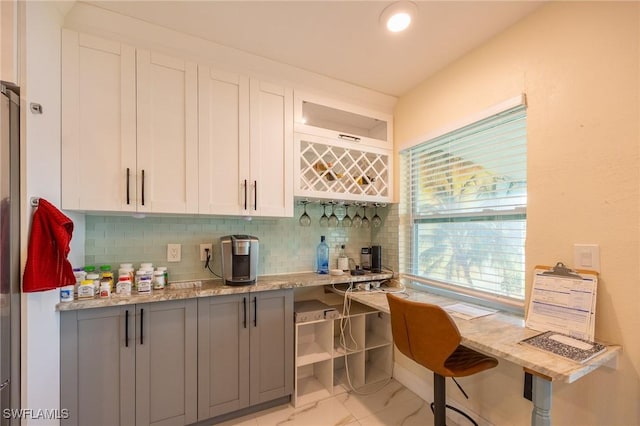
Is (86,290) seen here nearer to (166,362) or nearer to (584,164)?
(166,362)

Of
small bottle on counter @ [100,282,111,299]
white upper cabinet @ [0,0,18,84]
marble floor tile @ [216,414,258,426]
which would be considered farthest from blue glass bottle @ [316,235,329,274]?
white upper cabinet @ [0,0,18,84]

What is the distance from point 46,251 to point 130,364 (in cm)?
77

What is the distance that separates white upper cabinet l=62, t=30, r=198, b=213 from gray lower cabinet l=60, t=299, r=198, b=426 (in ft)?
2.01

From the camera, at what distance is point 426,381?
6.93 ft

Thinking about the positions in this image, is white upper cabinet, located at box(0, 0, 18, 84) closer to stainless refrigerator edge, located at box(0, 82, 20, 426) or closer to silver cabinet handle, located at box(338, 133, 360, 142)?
stainless refrigerator edge, located at box(0, 82, 20, 426)

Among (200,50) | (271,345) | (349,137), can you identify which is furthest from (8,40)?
(271,345)

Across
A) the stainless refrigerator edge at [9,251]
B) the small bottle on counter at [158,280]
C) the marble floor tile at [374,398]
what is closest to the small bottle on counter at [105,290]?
the small bottle on counter at [158,280]

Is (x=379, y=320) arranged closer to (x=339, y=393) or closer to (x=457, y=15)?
(x=339, y=393)

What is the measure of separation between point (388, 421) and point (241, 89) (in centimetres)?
251

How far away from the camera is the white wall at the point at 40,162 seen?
1222mm

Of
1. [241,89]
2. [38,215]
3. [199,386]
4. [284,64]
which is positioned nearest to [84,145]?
[38,215]

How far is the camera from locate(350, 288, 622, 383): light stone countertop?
1004mm

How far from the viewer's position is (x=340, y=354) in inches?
86.4

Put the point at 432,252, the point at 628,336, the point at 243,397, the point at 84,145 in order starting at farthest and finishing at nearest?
the point at 432,252 < the point at 243,397 < the point at 84,145 < the point at 628,336
